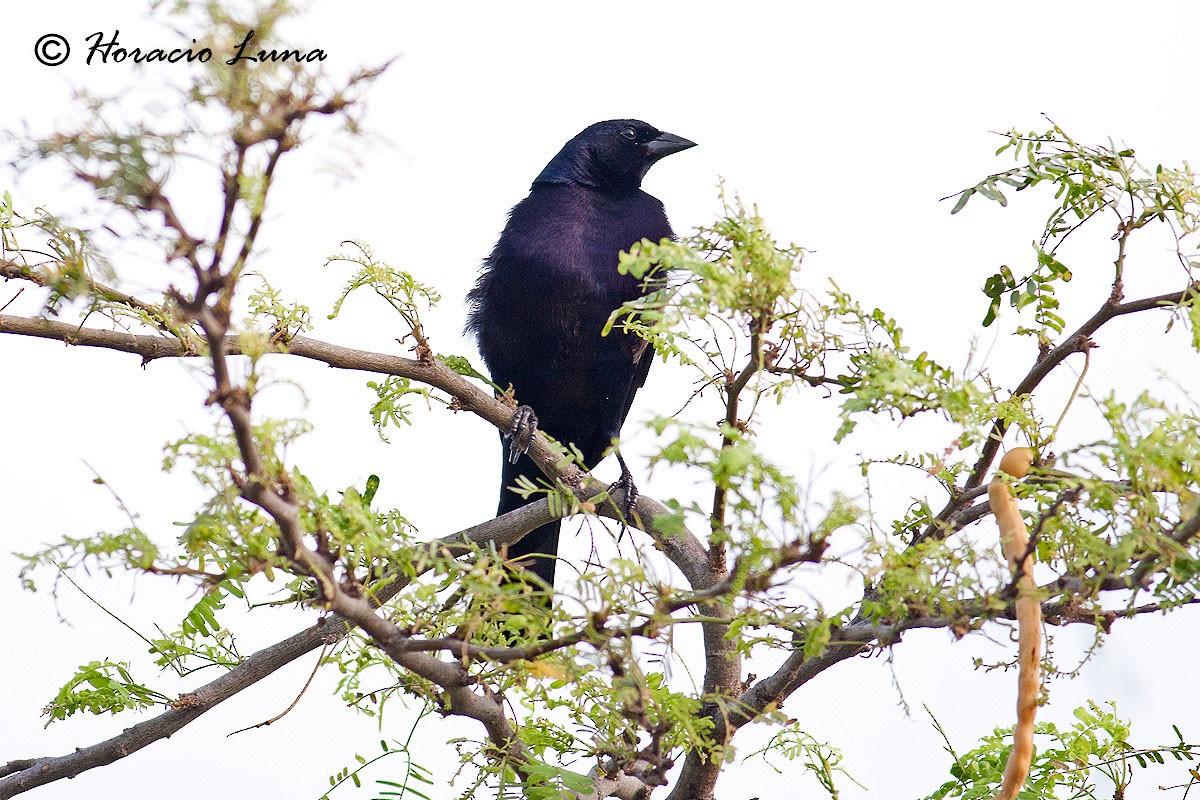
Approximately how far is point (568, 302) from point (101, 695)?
2.78 ft

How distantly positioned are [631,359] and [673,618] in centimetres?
108

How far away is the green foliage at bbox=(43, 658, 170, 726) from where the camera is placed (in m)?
1.26

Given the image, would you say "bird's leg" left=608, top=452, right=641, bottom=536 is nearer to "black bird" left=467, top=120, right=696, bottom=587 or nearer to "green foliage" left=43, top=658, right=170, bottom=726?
"black bird" left=467, top=120, right=696, bottom=587

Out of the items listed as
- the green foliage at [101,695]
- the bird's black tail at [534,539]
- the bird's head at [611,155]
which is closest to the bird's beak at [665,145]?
the bird's head at [611,155]

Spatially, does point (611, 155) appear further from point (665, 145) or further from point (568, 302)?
point (568, 302)

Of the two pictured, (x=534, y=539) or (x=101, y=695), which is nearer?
(x=101, y=695)

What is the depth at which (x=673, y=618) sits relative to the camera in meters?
0.81

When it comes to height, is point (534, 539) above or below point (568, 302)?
below

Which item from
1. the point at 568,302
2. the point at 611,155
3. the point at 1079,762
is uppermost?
the point at 611,155

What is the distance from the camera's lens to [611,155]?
2045 millimetres

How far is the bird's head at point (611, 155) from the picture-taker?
2.02 meters

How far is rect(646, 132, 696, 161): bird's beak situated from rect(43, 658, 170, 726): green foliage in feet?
3.89

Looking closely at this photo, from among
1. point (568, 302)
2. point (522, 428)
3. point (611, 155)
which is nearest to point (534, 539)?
point (522, 428)

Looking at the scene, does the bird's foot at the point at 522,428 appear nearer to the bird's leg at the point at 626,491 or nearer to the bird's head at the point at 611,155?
the bird's leg at the point at 626,491
